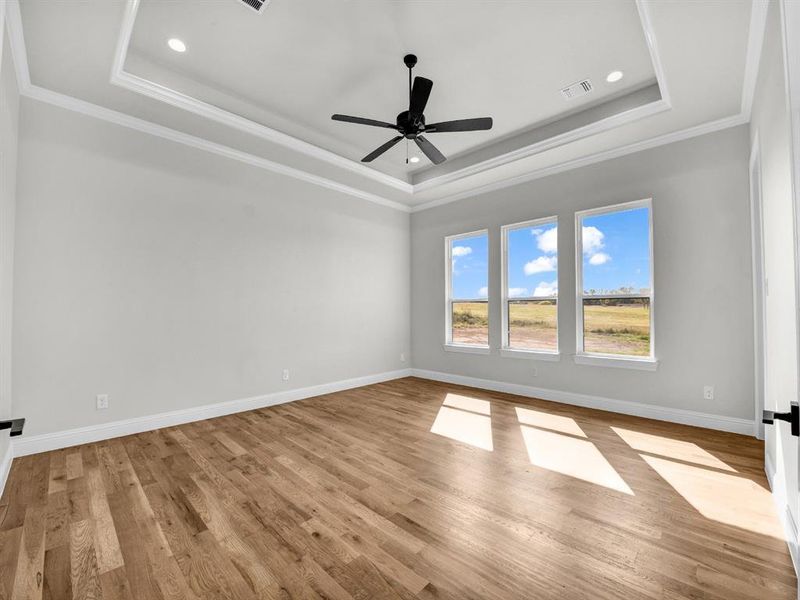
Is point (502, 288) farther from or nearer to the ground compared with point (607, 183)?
nearer to the ground

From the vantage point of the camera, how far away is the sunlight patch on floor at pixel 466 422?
128 inches

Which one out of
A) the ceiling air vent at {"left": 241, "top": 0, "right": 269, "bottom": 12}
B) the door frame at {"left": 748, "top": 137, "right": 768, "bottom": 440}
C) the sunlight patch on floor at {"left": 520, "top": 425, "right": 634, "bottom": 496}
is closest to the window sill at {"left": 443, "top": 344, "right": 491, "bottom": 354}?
the sunlight patch on floor at {"left": 520, "top": 425, "right": 634, "bottom": 496}

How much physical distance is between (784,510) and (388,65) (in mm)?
3976

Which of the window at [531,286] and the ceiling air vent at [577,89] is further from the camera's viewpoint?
the window at [531,286]

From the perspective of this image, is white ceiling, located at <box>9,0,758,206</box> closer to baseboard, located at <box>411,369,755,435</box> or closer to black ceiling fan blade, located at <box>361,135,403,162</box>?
black ceiling fan blade, located at <box>361,135,403,162</box>

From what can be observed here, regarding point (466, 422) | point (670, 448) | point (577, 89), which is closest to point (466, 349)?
point (466, 422)

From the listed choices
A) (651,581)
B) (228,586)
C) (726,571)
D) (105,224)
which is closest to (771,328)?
(726,571)

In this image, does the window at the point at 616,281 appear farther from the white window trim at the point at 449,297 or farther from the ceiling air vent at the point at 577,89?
the white window trim at the point at 449,297

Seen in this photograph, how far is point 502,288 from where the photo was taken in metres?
5.05

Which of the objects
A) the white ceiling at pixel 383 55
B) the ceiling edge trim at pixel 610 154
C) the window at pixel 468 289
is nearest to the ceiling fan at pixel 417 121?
the white ceiling at pixel 383 55

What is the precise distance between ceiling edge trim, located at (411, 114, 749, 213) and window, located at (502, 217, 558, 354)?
60 centimetres

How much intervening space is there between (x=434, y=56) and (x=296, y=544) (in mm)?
3572

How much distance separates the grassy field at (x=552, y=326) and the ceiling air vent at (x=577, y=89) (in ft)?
7.48

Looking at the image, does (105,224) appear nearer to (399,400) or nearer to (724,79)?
(399,400)
